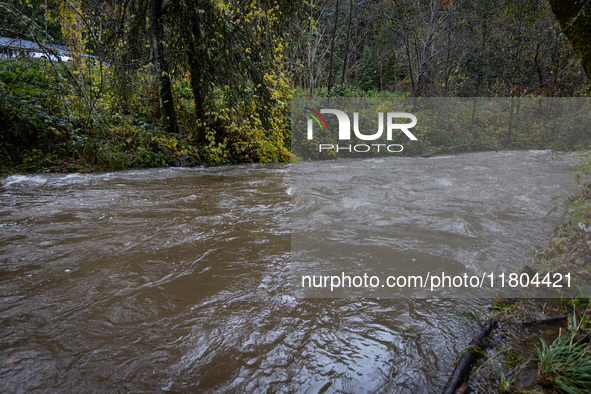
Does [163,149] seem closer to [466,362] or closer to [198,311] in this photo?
[198,311]

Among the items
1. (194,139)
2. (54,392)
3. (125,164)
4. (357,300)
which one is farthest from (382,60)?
(54,392)

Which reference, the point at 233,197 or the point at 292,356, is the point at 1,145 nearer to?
the point at 233,197

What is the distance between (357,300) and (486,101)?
16.5m

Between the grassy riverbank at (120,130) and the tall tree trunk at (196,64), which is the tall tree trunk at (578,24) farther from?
the tall tree trunk at (196,64)

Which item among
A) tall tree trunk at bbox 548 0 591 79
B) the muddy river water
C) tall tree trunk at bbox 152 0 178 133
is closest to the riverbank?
the muddy river water

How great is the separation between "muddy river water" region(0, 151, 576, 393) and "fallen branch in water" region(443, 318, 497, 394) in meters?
0.10

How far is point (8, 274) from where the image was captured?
10.5 ft

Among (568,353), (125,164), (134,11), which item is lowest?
(568,353)

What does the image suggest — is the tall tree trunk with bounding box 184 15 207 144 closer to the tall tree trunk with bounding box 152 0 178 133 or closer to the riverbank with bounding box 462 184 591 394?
the tall tree trunk with bounding box 152 0 178 133

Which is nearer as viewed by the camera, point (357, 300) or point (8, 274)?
point (357, 300)

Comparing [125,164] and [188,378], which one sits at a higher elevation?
[125,164]

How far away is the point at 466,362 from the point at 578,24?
9.13ft

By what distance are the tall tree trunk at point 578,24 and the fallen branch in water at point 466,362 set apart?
2.14m

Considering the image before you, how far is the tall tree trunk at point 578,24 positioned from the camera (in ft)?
8.93
